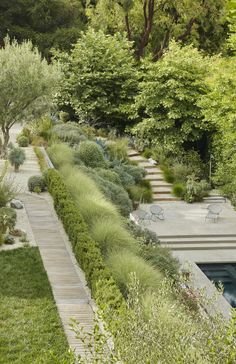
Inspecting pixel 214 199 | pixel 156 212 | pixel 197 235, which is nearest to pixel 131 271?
pixel 197 235

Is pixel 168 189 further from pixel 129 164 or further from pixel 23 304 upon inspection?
pixel 23 304

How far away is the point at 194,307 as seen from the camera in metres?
13.0

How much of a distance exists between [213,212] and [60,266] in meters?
9.86

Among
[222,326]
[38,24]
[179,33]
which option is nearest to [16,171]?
[222,326]

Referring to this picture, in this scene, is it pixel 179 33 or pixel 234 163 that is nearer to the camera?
pixel 234 163

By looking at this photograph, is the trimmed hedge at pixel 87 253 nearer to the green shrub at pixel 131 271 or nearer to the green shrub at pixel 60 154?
the green shrub at pixel 131 271

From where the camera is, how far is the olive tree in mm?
22750

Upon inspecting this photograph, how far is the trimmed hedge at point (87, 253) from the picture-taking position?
10742 millimetres

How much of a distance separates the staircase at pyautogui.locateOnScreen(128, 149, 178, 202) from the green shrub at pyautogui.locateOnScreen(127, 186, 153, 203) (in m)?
0.40

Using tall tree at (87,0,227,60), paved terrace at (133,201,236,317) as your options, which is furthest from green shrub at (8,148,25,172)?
tall tree at (87,0,227,60)

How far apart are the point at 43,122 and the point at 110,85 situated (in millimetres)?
4793

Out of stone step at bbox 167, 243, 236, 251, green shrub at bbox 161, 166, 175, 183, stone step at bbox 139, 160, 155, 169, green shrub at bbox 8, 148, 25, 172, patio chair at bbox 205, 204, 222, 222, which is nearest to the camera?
stone step at bbox 167, 243, 236, 251

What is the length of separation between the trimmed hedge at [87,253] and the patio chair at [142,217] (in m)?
3.18

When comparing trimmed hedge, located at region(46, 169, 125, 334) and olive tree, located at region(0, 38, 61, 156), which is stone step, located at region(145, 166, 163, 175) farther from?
trimmed hedge, located at region(46, 169, 125, 334)
